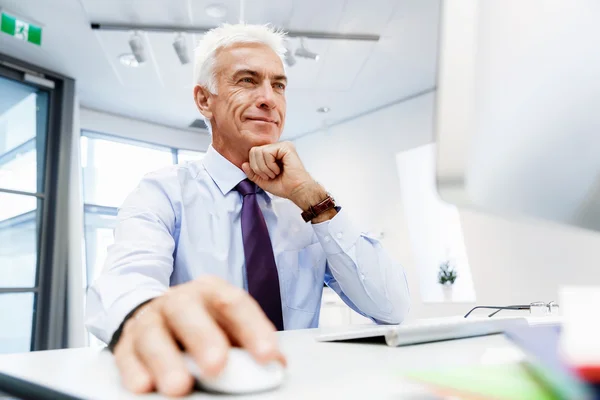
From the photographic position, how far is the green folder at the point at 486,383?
223mm

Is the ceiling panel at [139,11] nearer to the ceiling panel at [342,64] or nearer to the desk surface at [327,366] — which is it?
the ceiling panel at [342,64]

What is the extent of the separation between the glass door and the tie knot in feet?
10.5

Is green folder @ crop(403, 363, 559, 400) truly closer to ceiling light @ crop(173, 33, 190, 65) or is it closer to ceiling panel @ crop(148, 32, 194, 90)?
ceiling light @ crop(173, 33, 190, 65)

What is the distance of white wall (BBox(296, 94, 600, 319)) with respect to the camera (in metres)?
3.66

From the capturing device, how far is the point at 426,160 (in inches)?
185

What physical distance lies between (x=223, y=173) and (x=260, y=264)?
1.13 feet

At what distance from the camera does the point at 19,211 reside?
3.84m

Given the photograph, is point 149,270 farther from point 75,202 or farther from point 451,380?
point 75,202

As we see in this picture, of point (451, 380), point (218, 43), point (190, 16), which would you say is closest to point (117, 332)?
point (451, 380)

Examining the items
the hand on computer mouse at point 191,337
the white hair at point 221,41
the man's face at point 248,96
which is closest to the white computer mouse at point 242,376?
the hand on computer mouse at point 191,337

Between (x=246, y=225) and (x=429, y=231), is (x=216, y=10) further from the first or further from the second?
(x=429, y=231)

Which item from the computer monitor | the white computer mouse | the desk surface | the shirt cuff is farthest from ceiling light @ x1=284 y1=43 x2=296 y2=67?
the white computer mouse

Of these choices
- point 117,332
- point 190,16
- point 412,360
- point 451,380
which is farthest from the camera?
point 190,16

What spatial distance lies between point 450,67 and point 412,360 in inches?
→ 11.2
